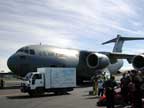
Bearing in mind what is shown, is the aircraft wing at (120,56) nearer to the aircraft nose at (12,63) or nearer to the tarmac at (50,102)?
the aircraft nose at (12,63)

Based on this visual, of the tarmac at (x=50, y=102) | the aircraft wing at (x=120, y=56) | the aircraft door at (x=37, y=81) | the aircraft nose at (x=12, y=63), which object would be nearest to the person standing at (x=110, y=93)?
the tarmac at (x=50, y=102)

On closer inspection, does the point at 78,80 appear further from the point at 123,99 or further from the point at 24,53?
the point at 123,99

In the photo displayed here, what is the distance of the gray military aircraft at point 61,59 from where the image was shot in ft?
113

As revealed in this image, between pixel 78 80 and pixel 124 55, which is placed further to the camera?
pixel 78 80

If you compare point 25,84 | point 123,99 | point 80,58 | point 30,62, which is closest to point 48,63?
point 30,62

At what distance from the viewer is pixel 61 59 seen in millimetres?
37000

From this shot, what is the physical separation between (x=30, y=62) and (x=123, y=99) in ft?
62.0

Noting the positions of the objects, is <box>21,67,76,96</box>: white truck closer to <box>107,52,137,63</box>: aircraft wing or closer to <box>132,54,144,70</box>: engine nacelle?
<box>132,54,144,70</box>: engine nacelle

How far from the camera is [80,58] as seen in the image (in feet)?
135

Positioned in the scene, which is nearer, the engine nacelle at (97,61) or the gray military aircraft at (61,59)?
the gray military aircraft at (61,59)

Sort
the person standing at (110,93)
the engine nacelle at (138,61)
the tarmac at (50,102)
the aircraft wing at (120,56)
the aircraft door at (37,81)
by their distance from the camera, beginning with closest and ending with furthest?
the person standing at (110,93)
the tarmac at (50,102)
the aircraft door at (37,81)
the engine nacelle at (138,61)
the aircraft wing at (120,56)

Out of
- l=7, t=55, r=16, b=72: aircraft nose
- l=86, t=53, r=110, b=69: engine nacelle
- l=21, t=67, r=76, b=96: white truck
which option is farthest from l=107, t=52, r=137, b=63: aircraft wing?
l=21, t=67, r=76, b=96: white truck

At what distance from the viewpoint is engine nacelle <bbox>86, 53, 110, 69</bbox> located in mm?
37844

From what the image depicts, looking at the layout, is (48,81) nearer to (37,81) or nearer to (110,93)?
(37,81)
